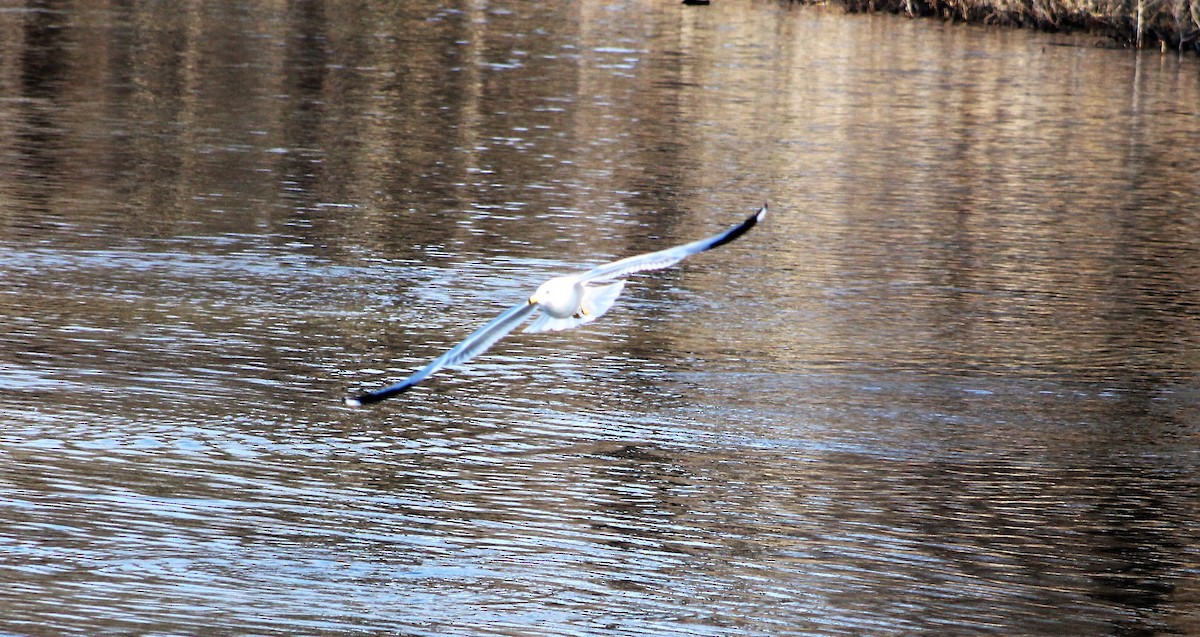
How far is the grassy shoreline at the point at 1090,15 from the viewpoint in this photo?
35125 millimetres

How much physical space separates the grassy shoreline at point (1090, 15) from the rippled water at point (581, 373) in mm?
14047

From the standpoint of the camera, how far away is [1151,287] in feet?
44.9

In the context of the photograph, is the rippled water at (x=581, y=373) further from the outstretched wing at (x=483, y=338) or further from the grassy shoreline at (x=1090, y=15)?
the grassy shoreline at (x=1090, y=15)

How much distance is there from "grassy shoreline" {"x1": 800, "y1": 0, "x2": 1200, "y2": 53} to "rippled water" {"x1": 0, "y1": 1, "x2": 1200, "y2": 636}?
14047 millimetres

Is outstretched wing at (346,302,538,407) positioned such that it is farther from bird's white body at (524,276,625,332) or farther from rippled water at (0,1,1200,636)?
rippled water at (0,1,1200,636)

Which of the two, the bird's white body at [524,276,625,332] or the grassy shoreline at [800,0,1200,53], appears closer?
the bird's white body at [524,276,625,332]

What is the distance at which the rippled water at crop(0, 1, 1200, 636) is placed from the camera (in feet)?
23.9

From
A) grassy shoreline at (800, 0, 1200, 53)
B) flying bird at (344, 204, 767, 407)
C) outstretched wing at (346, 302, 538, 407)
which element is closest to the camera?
flying bird at (344, 204, 767, 407)

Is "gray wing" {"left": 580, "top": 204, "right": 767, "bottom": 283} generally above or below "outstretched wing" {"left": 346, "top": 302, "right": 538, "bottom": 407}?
above

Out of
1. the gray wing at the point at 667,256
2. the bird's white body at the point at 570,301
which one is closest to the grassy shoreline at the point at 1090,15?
the bird's white body at the point at 570,301

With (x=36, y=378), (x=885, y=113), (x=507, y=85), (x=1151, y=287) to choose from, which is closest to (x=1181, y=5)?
(x=885, y=113)

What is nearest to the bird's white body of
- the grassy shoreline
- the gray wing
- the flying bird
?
the flying bird

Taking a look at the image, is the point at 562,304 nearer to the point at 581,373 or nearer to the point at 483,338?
the point at 483,338

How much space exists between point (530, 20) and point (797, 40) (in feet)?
16.9
